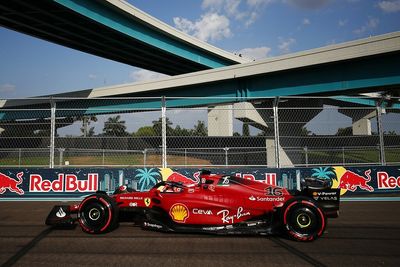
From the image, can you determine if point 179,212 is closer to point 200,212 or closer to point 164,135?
point 200,212

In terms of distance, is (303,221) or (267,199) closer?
(303,221)

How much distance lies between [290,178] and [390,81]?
10.5 metres

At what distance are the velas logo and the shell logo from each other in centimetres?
524

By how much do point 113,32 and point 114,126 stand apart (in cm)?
1704

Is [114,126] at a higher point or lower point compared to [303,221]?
higher

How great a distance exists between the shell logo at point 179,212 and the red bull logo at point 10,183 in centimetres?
683

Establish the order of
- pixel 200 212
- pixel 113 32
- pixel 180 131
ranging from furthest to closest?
pixel 113 32, pixel 180 131, pixel 200 212

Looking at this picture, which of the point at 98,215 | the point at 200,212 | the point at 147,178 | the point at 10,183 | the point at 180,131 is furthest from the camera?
the point at 180,131

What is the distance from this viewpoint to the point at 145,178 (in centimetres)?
1066

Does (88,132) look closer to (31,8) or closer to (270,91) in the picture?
(270,91)

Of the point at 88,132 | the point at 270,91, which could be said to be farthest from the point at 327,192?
the point at 270,91

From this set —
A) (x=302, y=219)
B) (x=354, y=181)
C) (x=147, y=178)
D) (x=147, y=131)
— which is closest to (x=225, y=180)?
(x=302, y=219)

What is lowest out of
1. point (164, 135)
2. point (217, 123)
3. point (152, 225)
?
point (152, 225)

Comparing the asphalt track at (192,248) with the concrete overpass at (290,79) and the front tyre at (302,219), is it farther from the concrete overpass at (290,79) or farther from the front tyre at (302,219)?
the concrete overpass at (290,79)
